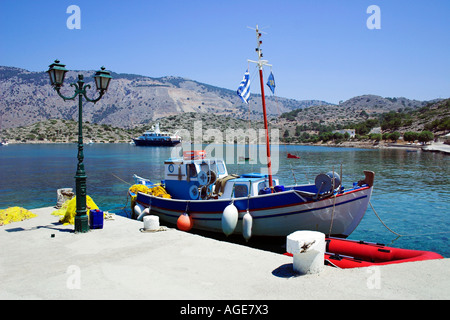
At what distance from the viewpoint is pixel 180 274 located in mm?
6746

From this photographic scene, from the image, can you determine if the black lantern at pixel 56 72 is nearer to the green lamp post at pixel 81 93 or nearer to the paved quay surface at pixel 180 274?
the green lamp post at pixel 81 93

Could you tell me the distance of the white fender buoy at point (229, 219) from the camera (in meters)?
12.5

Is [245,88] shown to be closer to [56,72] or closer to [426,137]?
[56,72]

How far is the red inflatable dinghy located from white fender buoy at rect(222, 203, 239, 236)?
12.0 ft

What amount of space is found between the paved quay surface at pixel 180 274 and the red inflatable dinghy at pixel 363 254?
146 cm

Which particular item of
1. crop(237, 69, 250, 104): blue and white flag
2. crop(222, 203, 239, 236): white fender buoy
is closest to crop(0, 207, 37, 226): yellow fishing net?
crop(222, 203, 239, 236): white fender buoy

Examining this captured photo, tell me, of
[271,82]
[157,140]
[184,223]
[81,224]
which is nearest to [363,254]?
[184,223]

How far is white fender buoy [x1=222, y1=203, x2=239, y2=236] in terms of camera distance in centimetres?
1255

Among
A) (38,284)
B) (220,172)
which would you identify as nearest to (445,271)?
(38,284)

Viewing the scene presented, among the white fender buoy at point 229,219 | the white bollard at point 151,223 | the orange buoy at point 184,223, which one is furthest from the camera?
the orange buoy at point 184,223

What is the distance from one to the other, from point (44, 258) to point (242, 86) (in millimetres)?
9388

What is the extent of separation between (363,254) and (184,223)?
721 centimetres

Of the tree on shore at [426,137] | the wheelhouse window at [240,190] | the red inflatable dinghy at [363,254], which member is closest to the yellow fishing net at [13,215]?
the wheelhouse window at [240,190]
